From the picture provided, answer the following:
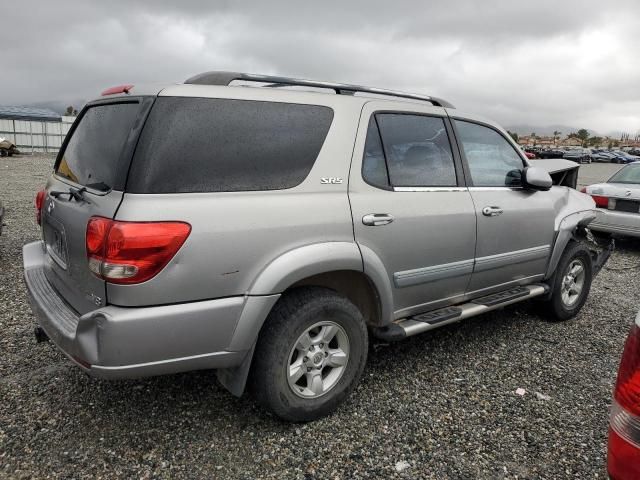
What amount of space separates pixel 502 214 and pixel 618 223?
5.15 m

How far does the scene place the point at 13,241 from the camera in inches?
269

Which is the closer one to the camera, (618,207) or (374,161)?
(374,161)

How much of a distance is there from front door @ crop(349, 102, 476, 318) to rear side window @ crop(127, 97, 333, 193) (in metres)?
0.38

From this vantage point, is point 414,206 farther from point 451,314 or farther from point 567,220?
point 567,220

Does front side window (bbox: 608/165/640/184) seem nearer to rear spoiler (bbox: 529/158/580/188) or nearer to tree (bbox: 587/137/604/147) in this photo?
rear spoiler (bbox: 529/158/580/188)

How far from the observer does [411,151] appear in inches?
127

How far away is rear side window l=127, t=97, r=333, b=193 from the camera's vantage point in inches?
88.9

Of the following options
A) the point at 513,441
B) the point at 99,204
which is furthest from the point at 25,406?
the point at 513,441

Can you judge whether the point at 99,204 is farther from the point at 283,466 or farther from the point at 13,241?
the point at 13,241

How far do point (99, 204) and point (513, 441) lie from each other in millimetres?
2473

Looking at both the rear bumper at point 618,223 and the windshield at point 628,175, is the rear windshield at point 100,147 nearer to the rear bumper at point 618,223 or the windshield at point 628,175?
the rear bumper at point 618,223

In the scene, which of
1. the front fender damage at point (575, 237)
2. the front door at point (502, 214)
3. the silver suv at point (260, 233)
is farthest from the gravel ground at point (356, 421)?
the front fender damage at point (575, 237)

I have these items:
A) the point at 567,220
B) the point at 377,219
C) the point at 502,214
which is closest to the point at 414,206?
the point at 377,219

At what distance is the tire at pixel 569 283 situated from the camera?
173 inches
